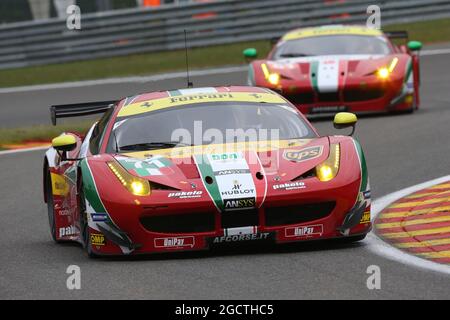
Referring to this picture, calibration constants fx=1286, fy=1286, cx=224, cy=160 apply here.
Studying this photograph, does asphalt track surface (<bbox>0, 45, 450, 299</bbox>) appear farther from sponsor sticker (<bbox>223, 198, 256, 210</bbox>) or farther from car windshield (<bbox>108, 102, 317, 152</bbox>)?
car windshield (<bbox>108, 102, 317, 152</bbox>)

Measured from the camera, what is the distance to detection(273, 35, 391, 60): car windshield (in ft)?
55.3

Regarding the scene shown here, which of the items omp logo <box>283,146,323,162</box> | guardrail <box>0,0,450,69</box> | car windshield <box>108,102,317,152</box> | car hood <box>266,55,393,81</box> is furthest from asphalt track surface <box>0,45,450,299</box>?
guardrail <box>0,0,450,69</box>

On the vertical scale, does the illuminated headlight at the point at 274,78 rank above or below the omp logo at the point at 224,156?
below

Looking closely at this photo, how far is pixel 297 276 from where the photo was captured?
706 cm

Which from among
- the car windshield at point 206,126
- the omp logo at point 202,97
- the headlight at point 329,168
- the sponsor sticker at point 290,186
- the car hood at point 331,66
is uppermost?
the omp logo at point 202,97

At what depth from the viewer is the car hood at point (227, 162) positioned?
25.9 feet

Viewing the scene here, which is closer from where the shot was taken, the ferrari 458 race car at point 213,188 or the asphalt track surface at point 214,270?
the asphalt track surface at point 214,270

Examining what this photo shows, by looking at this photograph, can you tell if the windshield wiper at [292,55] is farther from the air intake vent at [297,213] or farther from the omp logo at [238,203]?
the omp logo at [238,203]

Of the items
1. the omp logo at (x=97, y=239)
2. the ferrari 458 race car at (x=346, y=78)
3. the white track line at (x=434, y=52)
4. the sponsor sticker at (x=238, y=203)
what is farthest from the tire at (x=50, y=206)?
the white track line at (x=434, y=52)

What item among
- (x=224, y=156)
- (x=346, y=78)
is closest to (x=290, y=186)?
(x=224, y=156)

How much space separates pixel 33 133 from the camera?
16.5 metres

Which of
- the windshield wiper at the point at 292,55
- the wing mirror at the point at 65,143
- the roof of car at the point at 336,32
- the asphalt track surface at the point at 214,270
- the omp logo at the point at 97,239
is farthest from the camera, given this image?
the roof of car at the point at 336,32

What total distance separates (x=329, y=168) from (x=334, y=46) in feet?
29.9
